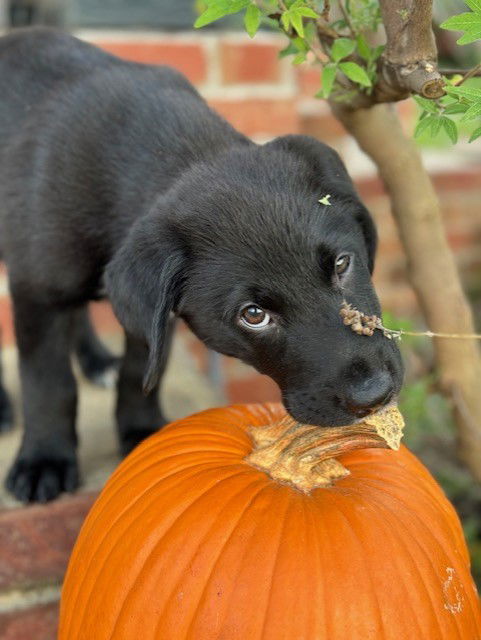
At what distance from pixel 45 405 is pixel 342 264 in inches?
30.4

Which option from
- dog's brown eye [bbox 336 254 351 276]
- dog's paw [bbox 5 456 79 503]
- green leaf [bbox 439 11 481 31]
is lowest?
dog's paw [bbox 5 456 79 503]

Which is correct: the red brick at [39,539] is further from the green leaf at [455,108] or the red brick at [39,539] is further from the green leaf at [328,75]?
the green leaf at [455,108]

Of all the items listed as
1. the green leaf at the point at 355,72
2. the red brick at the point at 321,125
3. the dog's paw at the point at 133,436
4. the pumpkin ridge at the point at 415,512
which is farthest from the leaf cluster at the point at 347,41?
the red brick at the point at 321,125

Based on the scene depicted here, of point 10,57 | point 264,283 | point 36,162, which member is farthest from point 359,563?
point 10,57

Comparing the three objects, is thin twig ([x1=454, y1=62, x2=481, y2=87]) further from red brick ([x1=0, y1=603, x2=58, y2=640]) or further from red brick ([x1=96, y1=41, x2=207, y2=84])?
red brick ([x1=96, y1=41, x2=207, y2=84])

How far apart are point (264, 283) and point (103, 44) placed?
5.97 ft

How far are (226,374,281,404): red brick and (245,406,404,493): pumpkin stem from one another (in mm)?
1923

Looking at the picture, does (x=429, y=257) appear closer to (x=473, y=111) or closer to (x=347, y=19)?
(x=347, y=19)

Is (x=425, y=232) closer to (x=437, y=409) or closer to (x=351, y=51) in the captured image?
(x=351, y=51)

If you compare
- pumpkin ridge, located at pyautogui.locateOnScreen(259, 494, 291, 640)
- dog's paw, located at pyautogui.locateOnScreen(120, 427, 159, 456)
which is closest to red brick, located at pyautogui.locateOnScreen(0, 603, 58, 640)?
dog's paw, located at pyautogui.locateOnScreen(120, 427, 159, 456)

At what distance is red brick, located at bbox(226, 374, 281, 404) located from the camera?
136 inches

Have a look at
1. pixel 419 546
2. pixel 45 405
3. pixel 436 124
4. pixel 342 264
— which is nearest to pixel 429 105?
pixel 436 124

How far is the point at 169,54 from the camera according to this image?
300 cm

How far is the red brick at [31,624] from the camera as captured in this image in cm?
186
